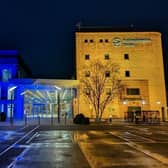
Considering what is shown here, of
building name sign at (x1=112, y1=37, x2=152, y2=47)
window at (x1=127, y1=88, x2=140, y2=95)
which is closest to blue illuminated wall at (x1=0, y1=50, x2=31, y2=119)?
building name sign at (x1=112, y1=37, x2=152, y2=47)

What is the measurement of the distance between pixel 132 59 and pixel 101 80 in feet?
34.3

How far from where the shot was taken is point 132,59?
194 feet

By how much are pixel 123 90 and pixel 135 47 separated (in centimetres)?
1016

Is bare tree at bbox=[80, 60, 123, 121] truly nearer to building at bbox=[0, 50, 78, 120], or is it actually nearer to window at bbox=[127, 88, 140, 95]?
window at bbox=[127, 88, 140, 95]

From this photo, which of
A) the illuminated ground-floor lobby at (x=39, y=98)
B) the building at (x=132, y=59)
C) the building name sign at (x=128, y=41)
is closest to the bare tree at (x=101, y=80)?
the building at (x=132, y=59)

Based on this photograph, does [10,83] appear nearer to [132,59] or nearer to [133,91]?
[133,91]

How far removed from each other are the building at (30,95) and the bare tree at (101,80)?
122 inches

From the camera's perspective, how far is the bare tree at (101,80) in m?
51.9

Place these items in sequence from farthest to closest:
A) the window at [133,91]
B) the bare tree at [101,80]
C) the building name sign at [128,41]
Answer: the building name sign at [128,41], the window at [133,91], the bare tree at [101,80]

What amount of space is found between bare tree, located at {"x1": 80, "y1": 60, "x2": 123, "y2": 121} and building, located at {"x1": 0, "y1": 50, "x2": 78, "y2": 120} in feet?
10.1

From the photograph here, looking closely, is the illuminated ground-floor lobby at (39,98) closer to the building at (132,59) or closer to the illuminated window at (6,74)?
the illuminated window at (6,74)

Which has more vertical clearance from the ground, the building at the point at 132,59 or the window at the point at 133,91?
the building at the point at 132,59

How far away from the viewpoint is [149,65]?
59.2m

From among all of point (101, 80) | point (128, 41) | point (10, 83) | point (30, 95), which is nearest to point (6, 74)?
point (10, 83)
